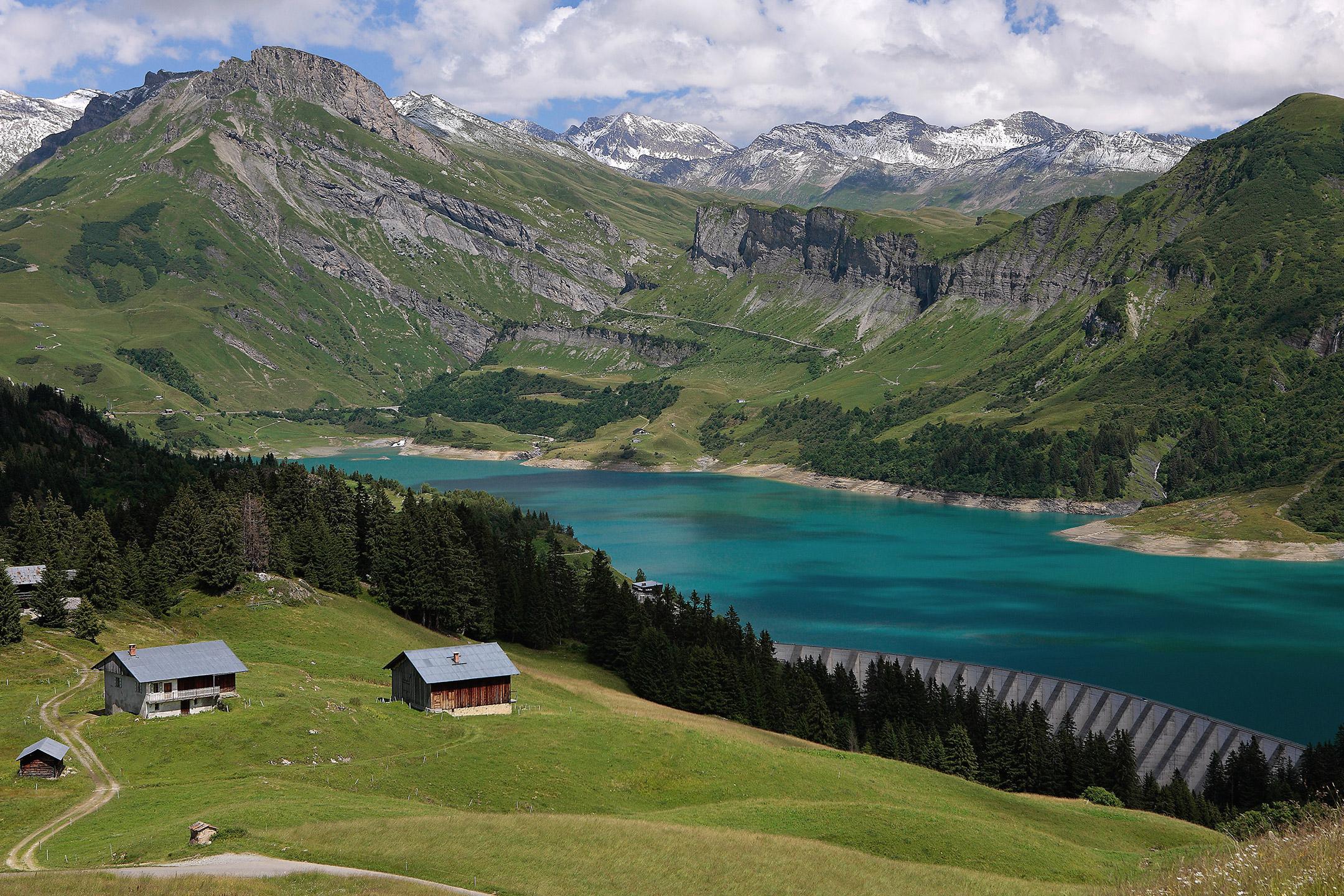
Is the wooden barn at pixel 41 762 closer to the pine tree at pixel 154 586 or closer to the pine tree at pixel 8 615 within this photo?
the pine tree at pixel 8 615

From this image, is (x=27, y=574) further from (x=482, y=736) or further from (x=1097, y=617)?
(x=1097, y=617)

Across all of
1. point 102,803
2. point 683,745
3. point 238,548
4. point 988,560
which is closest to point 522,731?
point 683,745

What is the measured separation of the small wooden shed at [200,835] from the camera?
121 ft

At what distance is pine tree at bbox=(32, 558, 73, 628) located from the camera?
77.2m

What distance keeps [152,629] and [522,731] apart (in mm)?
37402

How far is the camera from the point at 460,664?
227 ft

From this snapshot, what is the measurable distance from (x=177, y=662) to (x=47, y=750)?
14.0 meters

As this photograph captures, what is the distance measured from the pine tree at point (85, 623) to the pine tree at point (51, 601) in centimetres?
131

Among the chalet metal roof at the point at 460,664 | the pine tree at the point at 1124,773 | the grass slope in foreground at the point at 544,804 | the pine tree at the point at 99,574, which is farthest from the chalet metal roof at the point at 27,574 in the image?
the pine tree at the point at 1124,773

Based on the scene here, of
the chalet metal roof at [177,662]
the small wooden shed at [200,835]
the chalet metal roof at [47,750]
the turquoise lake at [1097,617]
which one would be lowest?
the turquoise lake at [1097,617]

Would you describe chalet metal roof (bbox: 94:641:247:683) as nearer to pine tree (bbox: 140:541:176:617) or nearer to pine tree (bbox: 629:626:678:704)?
pine tree (bbox: 140:541:176:617)

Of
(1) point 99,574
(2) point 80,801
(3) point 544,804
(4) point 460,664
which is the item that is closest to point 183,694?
(4) point 460,664

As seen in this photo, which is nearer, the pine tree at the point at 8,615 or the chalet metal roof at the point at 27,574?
the pine tree at the point at 8,615

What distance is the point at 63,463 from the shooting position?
474 feet
